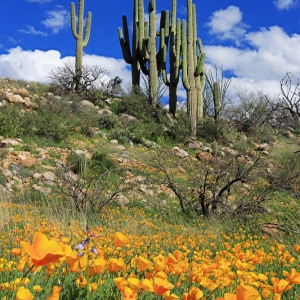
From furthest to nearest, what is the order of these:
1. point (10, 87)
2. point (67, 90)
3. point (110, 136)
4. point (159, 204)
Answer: point (67, 90) → point (10, 87) → point (110, 136) → point (159, 204)

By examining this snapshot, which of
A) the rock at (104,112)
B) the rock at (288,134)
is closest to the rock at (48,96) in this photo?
the rock at (104,112)

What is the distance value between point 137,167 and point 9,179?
4226mm

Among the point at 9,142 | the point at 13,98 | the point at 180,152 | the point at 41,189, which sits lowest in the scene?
the point at 41,189

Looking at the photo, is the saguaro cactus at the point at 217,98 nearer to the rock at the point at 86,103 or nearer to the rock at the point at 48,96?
the rock at the point at 86,103

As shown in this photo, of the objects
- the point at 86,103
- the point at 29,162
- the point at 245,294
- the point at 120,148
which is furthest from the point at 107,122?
the point at 245,294

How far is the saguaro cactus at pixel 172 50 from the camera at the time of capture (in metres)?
18.3

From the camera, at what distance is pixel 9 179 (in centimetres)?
1007

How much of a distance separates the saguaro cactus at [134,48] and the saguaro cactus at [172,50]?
142cm

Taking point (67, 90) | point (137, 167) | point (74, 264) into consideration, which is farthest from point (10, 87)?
point (74, 264)

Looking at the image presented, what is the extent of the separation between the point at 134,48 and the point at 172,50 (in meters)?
2.66

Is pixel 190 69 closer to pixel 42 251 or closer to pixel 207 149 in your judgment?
pixel 207 149

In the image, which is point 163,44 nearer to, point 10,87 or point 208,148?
point 208,148

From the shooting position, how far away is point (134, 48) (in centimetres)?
2006

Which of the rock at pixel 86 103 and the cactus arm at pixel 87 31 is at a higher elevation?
the cactus arm at pixel 87 31
